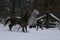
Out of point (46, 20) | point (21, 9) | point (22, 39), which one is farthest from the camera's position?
point (21, 9)

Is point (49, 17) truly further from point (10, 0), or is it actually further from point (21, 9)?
point (10, 0)

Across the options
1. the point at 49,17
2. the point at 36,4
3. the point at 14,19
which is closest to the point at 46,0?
the point at 36,4

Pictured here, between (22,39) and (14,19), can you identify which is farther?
(14,19)

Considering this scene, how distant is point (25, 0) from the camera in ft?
90.8

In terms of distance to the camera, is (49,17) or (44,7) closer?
(49,17)

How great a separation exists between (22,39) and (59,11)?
1832 centimetres

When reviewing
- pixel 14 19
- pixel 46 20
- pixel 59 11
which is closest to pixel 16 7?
pixel 59 11

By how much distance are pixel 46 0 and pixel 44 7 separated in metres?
1.45

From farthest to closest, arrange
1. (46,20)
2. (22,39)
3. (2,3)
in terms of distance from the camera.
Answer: (2,3) < (46,20) < (22,39)

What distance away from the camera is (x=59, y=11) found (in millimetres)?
26328

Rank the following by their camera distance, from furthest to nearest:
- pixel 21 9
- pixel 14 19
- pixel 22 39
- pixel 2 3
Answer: pixel 2 3, pixel 21 9, pixel 14 19, pixel 22 39

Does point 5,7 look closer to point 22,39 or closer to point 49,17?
point 49,17

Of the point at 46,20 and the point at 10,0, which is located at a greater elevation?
Answer: the point at 10,0

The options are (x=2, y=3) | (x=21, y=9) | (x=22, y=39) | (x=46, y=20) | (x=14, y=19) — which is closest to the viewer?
(x=22, y=39)
